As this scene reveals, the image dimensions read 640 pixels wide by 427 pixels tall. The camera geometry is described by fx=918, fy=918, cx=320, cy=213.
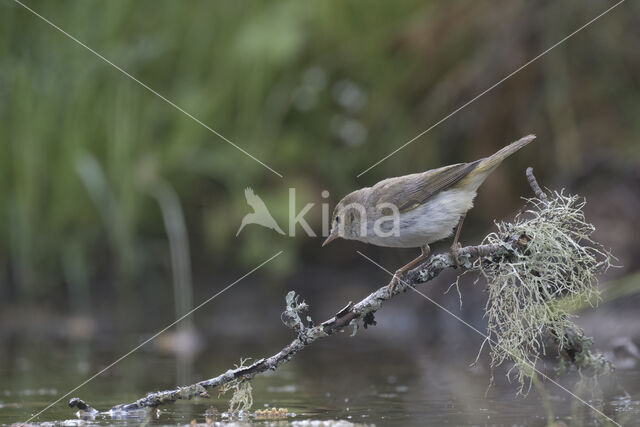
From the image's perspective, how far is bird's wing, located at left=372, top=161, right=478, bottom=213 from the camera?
5211 mm

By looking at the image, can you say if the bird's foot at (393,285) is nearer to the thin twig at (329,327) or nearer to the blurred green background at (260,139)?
the thin twig at (329,327)

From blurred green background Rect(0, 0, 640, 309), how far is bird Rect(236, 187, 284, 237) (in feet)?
0.23

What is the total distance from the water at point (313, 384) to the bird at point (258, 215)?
124 cm

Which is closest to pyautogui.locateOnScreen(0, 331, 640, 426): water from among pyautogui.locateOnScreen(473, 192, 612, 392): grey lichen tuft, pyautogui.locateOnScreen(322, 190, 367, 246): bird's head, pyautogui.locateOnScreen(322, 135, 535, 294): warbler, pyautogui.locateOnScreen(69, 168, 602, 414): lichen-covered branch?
pyautogui.locateOnScreen(69, 168, 602, 414): lichen-covered branch

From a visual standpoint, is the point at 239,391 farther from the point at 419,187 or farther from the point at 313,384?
the point at 419,187

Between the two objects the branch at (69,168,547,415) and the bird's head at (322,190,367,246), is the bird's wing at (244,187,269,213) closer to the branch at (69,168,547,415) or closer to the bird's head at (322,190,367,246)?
the bird's head at (322,190,367,246)

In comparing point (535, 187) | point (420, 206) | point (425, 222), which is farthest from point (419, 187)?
point (535, 187)


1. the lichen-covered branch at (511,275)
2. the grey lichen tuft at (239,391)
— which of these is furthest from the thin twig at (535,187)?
the grey lichen tuft at (239,391)

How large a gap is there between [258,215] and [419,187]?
11.5ft

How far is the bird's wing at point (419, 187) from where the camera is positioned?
521cm

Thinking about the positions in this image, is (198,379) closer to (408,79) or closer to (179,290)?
(179,290)

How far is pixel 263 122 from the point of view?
9086 mm

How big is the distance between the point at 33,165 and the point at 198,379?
142 inches

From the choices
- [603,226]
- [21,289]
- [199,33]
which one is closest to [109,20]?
[199,33]
